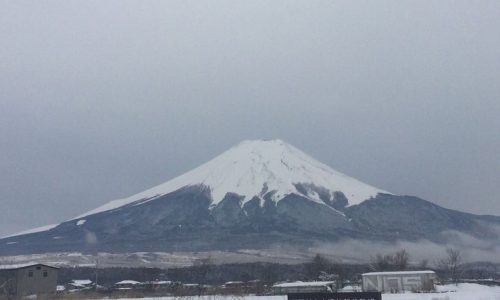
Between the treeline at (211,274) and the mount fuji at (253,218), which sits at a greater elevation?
the mount fuji at (253,218)

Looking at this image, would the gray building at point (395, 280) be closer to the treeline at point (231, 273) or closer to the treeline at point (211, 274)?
the treeline at point (231, 273)

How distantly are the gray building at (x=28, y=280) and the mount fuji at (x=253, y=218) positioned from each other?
79.6 m

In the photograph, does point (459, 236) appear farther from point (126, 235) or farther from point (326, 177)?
point (126, 235)

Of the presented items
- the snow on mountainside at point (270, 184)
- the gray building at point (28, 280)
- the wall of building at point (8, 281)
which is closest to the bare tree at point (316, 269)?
the gray building at point (28, 280)

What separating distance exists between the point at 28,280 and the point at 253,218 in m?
109

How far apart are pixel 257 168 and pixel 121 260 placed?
301 feet

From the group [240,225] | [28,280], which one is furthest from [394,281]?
[240,225]

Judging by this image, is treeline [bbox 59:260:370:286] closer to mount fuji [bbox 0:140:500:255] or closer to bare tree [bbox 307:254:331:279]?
bare tree [bbox 307:254:331:279]

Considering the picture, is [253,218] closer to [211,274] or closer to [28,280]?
[211,274]

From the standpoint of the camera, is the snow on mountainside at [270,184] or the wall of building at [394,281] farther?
the snow on mountainside at [270,184]

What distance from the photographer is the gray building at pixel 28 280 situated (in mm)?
48031

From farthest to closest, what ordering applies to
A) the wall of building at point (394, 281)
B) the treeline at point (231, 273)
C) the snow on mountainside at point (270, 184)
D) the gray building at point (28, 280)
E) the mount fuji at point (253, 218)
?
the snow on mountainside at point (270, 184) → the mount fuji at point (253, 218) → the treeline at point (231, 273) → the wall of building at point (394, 281) → the gray building at point (28, 280)

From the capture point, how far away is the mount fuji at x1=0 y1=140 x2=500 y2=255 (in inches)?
5531

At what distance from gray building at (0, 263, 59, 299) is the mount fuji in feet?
261
